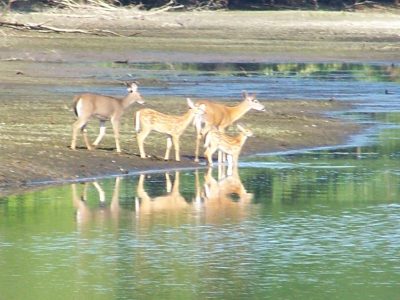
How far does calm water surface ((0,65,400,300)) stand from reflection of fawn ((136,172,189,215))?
0.05 ft

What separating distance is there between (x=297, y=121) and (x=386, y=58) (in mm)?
17723

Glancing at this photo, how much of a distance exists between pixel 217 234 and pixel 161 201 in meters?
2.38

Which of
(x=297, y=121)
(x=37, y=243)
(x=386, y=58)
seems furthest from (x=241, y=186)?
(x=386, y=58)

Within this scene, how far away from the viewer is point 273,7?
56.0 meters

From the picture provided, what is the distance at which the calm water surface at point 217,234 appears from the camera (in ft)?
37.5

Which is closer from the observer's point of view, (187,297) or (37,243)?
(187,297)

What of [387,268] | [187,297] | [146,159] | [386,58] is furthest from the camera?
[386,58]

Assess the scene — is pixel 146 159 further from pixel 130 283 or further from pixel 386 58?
pixel 386 58

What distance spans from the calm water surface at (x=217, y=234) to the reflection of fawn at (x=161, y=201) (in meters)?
0.01

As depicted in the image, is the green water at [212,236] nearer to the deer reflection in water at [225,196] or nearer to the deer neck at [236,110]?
the deer reflection in water at [225,196]

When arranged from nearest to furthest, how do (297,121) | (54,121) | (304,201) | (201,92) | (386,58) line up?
1. (304,201)
2. (54,121)
3. (297,121)
4. (201,92)
5. (386,58)

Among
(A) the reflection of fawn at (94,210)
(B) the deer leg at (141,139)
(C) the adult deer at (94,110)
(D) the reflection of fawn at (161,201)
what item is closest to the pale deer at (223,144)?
(B) the deer leg at (141,139)

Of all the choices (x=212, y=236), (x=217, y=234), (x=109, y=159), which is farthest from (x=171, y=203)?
(x=109, y=159)

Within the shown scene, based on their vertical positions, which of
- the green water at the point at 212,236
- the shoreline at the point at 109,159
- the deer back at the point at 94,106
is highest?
the deer back at the point at 94,106
